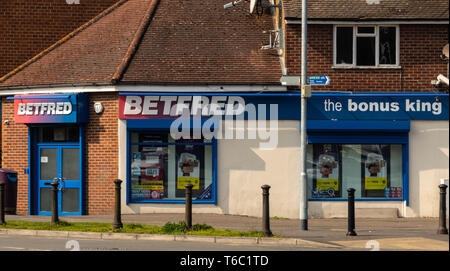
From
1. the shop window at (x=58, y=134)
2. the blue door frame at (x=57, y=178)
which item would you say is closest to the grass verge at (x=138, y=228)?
the blue door frame at (x=57, y=178)

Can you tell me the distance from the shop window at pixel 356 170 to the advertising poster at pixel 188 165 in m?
3.05

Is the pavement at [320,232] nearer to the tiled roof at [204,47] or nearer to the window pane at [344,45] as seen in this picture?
the tiled roof at [204,47]

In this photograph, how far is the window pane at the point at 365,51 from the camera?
22453mm

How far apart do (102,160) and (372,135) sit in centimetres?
732

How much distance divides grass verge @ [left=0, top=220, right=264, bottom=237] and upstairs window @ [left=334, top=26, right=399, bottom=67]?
7333 mm

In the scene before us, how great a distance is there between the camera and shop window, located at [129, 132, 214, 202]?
2259 cm

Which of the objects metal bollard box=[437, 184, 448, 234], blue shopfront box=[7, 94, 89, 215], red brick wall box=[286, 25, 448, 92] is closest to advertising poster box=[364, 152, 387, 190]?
red brick wall box=[286, 25, 448, 92]

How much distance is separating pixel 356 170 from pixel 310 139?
1.60 m

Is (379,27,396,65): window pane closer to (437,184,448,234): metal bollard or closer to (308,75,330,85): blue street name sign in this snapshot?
(308,75,330,85): blue street name sign

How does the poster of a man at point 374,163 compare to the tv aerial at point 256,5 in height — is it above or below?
below

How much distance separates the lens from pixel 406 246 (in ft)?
49.2

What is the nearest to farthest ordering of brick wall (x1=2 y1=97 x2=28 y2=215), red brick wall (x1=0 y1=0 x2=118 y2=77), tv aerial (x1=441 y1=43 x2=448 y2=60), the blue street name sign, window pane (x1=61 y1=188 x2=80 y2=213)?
the blue street name sign < tv aerial (x1=441 y1=43 x2=448 y2=60) < window pane (x1=61 y1=188 x2=80 y2=213) < brick wall (x1=2 y1=97 x2=28 y2=215) < red brick wall (x1=0 y1=0 x2=118 y2=77)

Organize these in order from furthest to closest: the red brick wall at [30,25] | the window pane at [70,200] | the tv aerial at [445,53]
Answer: the red brick wall at [30,25] < the window pane at [70,200] < the tv aerial at [445,53]

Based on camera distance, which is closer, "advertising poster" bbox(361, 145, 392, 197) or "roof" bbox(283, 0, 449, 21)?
"roof" bbox(283, 0, 449, 21)
